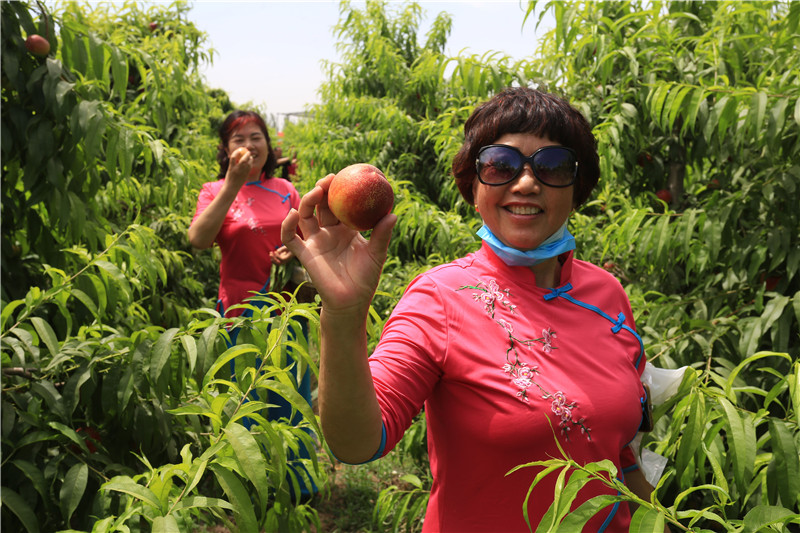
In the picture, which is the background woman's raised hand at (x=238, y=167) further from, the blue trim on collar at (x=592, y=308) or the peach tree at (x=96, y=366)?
the blue trim on collar at (x=592, y=308)

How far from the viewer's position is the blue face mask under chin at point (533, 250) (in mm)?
1397

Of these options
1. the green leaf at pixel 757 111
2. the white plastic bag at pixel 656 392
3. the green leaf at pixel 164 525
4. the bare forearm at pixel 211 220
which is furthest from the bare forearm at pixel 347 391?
the bare forearm at pixel 211 220

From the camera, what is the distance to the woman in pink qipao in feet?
3.38

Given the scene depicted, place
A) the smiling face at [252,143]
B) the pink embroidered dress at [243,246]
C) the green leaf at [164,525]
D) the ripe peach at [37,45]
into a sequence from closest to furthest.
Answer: the green leaf at [164,525] → the ripe peach at [37,45] → the pink embroidered dress at [243,246] → the smiling face at [252,143]

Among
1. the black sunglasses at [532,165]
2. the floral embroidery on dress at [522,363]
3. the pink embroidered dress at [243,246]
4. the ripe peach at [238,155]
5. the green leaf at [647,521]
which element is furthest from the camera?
the pink embroidered dress at [243,246]

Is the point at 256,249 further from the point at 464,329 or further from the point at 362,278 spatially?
the point at 362,278

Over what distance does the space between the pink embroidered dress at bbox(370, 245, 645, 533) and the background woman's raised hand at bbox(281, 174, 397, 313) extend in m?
0.23

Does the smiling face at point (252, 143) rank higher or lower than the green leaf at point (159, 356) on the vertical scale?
higher

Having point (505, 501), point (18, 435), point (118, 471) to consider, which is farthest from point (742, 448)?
point (18, 435)

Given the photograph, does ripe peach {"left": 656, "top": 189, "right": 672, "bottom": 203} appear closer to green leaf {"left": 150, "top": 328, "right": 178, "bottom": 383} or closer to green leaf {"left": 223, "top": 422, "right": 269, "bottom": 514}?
green leaf {"left": 150, "top": 328, "right": 178, "bottom": 383}

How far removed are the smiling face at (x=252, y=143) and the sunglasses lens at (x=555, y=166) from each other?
2.14 m

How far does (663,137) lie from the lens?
3064 mm

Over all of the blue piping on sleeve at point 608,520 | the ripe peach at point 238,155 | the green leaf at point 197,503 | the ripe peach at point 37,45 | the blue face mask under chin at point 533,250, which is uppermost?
the ripe peach at point 37,45

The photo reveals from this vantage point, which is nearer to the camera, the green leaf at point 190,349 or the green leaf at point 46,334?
the green leaf at point 190,349
